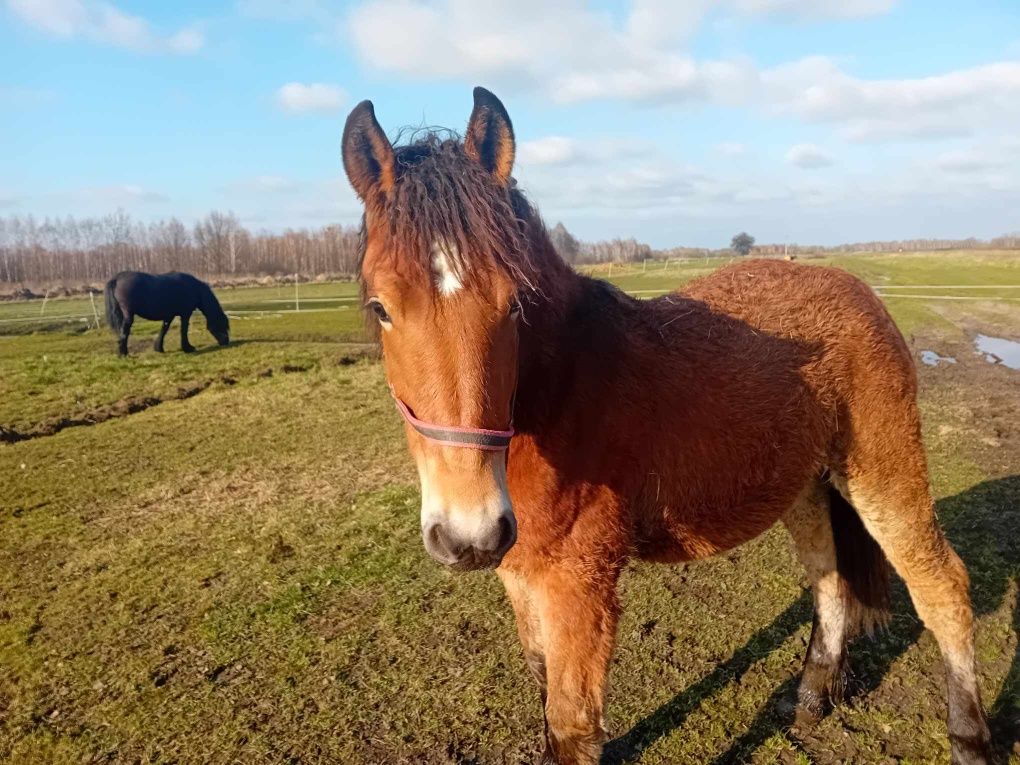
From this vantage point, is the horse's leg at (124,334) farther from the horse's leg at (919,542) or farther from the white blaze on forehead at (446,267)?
the horse's leg at (919,542)

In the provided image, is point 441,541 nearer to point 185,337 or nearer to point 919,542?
point 919,542

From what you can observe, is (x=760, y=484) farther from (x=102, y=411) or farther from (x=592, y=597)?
(x=102, y=411)

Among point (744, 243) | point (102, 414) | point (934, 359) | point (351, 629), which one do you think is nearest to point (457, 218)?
point (351, 629)

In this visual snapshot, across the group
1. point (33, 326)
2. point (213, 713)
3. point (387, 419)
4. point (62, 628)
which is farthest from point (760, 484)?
point (33, 326)

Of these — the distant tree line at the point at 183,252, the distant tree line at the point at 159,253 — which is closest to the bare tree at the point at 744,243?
the distant tree line at the point at 183,252

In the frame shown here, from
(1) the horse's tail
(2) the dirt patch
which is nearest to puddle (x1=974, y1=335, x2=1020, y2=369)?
(1) the horse's tail

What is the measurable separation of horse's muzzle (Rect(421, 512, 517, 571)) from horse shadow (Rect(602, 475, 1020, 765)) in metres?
2.25

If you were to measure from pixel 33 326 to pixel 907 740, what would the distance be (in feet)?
94.3

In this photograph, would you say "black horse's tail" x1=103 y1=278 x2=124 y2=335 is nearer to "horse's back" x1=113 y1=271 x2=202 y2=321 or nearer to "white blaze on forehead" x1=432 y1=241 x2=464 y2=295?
"horse's back" x1=113 y1=271 x2=202 y2=321

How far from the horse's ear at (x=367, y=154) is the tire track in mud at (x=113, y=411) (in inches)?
402

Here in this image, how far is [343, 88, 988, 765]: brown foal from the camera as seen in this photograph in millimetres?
1912

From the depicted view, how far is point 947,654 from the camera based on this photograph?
3322 mm

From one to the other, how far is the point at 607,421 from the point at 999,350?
17073 millimetres

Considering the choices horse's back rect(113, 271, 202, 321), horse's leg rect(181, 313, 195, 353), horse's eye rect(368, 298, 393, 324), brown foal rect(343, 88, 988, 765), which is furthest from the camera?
horse's leg rect(181, 313, 195, 353)
